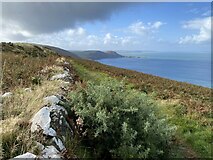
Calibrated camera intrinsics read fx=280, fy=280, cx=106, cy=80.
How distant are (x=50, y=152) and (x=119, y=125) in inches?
69.8

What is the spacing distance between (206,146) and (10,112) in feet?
15.8

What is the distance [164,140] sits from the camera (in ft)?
19.1

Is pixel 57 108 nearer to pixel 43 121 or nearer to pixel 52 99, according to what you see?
pixel 52 99

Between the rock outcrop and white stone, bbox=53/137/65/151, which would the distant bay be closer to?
the rock outcrop

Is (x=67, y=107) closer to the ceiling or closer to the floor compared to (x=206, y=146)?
closer to the ceiling

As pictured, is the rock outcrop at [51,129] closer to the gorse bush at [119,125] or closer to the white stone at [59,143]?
the white stone at [59,143]

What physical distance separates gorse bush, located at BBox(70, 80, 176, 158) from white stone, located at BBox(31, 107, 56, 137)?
2.33 feet

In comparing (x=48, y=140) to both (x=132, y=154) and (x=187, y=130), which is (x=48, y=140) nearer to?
(x=132, y=154)

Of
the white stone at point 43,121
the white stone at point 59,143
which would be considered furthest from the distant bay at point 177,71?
the white stone at point 59,143

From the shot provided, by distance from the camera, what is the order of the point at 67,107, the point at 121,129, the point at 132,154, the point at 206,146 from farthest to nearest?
the point at 206,146 → the point at 67,107 → the point at 121,129 → the point at 132,154

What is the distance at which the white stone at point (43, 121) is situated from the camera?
4695mm

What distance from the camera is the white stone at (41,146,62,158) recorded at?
4105 mm

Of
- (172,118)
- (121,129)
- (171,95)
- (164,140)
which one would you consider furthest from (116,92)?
(171,95)

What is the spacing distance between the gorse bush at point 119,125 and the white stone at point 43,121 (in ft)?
2.33
